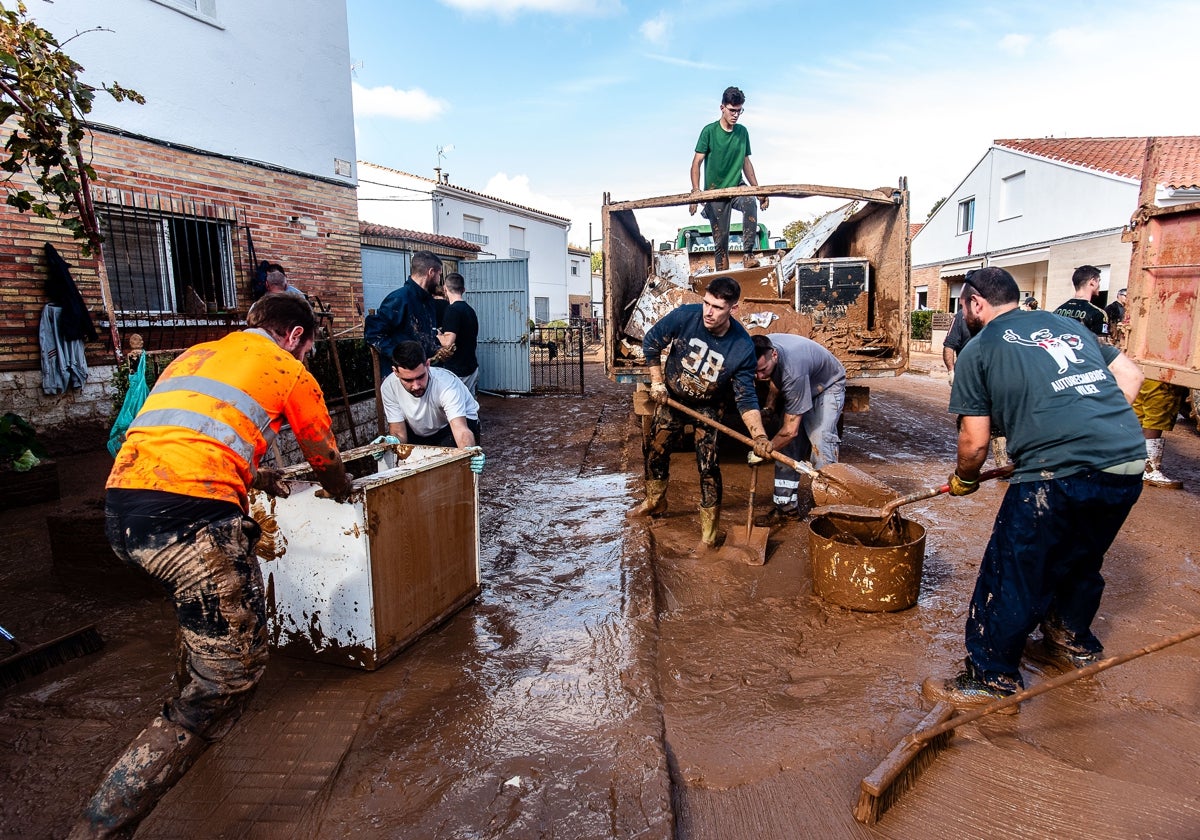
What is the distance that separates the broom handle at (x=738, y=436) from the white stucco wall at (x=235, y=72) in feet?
20.6

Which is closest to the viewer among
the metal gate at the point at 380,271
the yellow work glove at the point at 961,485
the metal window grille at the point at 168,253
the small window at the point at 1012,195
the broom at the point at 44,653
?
the broom at the point at 44,653

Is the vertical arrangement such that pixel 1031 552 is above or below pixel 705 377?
below

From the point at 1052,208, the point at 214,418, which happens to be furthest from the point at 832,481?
the point at 1052,208

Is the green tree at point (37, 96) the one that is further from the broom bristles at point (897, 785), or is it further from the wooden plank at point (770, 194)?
the broom bristles at point (897, 785)

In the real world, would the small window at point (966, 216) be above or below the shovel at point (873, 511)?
above

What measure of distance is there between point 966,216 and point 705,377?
2272cm

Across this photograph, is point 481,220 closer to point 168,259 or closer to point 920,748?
point 168,259

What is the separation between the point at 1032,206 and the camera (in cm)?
1867

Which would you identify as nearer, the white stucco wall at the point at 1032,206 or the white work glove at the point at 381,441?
the white work glove at the point at 381,441

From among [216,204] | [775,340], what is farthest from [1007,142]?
[216,204]

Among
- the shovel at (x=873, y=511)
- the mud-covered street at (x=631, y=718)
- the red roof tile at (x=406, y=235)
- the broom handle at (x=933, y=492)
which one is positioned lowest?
the mud-covered street at (x=631, y=718)

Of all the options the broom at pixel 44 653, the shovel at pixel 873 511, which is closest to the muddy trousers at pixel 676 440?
the shovel at pixel 873 511

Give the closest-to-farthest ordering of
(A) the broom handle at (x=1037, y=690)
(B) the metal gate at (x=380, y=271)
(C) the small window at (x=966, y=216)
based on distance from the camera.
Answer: (A) the broom handle at (x=1037, y=690) → (B) the metal gate at (x=380, y=271) → (C) the small window at (x=966, y=216)

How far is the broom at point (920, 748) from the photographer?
2105 millimetres
